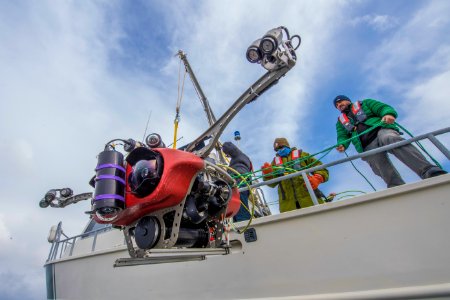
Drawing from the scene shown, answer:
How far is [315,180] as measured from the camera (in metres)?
2.75

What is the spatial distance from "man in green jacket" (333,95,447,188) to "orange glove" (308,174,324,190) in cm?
38

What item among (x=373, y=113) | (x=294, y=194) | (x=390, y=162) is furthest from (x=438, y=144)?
(x=294, y=194)

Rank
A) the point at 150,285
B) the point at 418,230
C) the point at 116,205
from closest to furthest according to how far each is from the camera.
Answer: the point at 116,205
the point at 418,230
the point at 150,285

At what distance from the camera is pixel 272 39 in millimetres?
2279

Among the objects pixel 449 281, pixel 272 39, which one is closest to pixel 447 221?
pixel 449 281

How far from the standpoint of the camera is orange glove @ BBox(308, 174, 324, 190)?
273cm

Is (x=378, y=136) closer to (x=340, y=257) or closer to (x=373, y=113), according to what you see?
(x=373, y=113)

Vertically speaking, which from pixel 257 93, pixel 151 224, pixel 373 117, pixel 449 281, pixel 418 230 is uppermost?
pixel 257 93

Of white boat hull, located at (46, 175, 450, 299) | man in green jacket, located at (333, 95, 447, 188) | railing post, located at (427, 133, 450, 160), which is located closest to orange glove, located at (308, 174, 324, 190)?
man in green jacket, located at (333, 95, 447, 188)

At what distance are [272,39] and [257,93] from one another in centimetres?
51

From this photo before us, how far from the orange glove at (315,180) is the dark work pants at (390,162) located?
1.73 ft

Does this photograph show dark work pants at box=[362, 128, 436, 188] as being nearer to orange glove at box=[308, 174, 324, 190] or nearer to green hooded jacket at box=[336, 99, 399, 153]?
green hooded jacket at box=[336, 99, 399, 153]

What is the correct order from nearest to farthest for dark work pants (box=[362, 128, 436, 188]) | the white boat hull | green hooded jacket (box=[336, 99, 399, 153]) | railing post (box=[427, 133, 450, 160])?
A: the white boat hull
railing post (box=[427, 133, 450, 160])
dark work pants (box=[362, 128, 436, 188])
green hooded jacket (box=[336, 99, 399, 153])

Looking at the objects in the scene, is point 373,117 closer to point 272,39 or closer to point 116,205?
point 272,39
